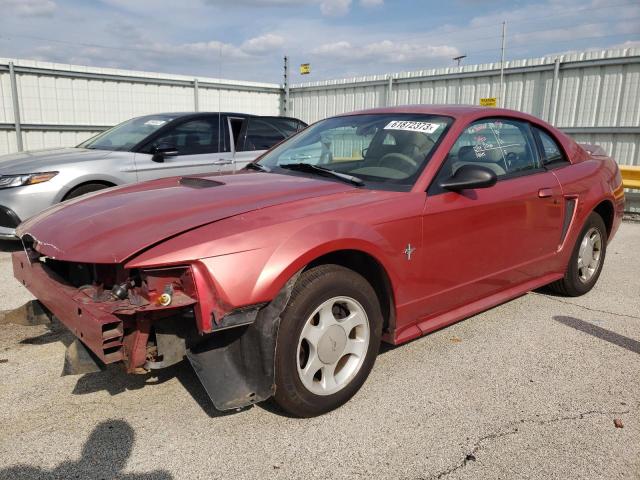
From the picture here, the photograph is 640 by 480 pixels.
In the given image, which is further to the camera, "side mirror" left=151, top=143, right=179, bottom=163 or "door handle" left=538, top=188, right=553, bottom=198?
"side mirror" left=151, top=143, right=179, bottom=163

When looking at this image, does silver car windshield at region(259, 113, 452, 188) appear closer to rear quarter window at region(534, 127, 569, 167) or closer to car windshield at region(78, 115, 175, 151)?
rear quarter window at region(534, 127, 569, 167)

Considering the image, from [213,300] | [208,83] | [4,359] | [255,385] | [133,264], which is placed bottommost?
[4,359]

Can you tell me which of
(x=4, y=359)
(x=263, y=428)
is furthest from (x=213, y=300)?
(x=4, y=359)

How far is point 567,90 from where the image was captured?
969cm

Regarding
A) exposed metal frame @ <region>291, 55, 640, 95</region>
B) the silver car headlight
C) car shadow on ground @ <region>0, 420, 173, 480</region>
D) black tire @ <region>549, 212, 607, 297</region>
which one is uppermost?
exposed metal frame @ <region>291, 55, 640, 95</region>

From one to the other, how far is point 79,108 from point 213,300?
1044cm

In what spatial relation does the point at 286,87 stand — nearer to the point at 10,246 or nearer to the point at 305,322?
the point at 10,246

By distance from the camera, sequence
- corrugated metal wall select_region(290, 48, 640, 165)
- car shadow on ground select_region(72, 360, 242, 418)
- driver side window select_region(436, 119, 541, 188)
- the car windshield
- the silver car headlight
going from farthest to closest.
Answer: corrugated metal wall select_region(290, 48, 640, 165) < the car windshield < the silver car headlight < driver side window select_region(436, 119, 541, 188) < car shadow on ground select_region(72, 360, 242, 418)

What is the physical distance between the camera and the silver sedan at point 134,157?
5500 millimetres

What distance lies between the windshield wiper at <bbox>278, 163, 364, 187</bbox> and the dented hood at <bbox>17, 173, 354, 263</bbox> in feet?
0.33

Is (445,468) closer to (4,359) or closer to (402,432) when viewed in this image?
(402,432)

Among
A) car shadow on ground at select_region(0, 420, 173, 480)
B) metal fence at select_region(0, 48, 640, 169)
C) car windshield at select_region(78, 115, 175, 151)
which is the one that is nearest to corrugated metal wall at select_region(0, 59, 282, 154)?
metal fence at select_region(0, 48, 640, 169)

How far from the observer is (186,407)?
8.99ft

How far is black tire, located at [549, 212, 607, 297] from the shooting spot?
4.36 meters
